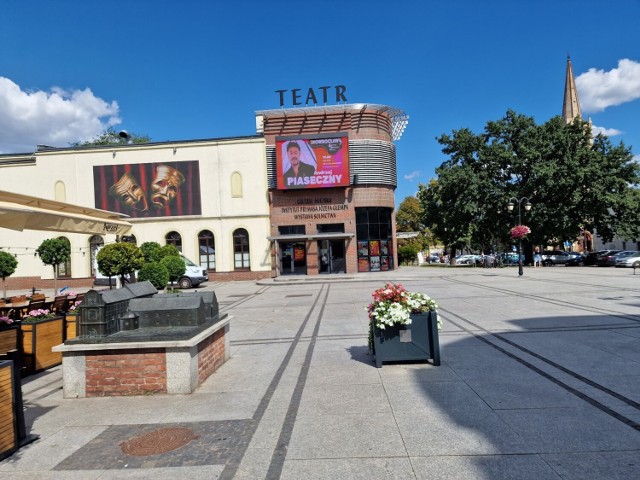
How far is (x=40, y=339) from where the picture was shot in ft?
25.2

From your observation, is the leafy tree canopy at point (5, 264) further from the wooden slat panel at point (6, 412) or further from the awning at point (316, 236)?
the awning at point (316, 236)

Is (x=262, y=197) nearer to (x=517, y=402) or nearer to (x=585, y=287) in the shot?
(x=585, y=287)

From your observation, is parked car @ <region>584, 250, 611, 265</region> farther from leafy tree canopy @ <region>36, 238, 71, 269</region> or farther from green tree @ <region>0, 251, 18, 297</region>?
green tree @ <region>0, 251, 18, 297</region>

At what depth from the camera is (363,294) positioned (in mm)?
18625

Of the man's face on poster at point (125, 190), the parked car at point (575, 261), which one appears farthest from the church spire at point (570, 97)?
the man's face on poster at point (125, 190)

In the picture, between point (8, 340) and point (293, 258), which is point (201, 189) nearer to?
point (293, 258)

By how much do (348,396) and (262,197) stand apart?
27505 millimetres

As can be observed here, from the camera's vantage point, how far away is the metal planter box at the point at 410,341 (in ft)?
22.3

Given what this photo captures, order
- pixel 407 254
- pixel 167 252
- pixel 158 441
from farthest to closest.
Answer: pixel 407 254 → pixel 167 252 → pixel 158 441

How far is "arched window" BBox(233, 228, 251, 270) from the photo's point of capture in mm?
32344

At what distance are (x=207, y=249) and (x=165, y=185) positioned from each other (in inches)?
223

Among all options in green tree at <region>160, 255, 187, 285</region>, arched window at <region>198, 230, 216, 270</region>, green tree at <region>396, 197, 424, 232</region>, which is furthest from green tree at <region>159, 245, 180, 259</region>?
green tree at <region>396, 197, 424, 232</region>

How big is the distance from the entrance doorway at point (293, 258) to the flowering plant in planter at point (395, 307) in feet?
82.6

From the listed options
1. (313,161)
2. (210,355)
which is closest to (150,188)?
(313,161)
